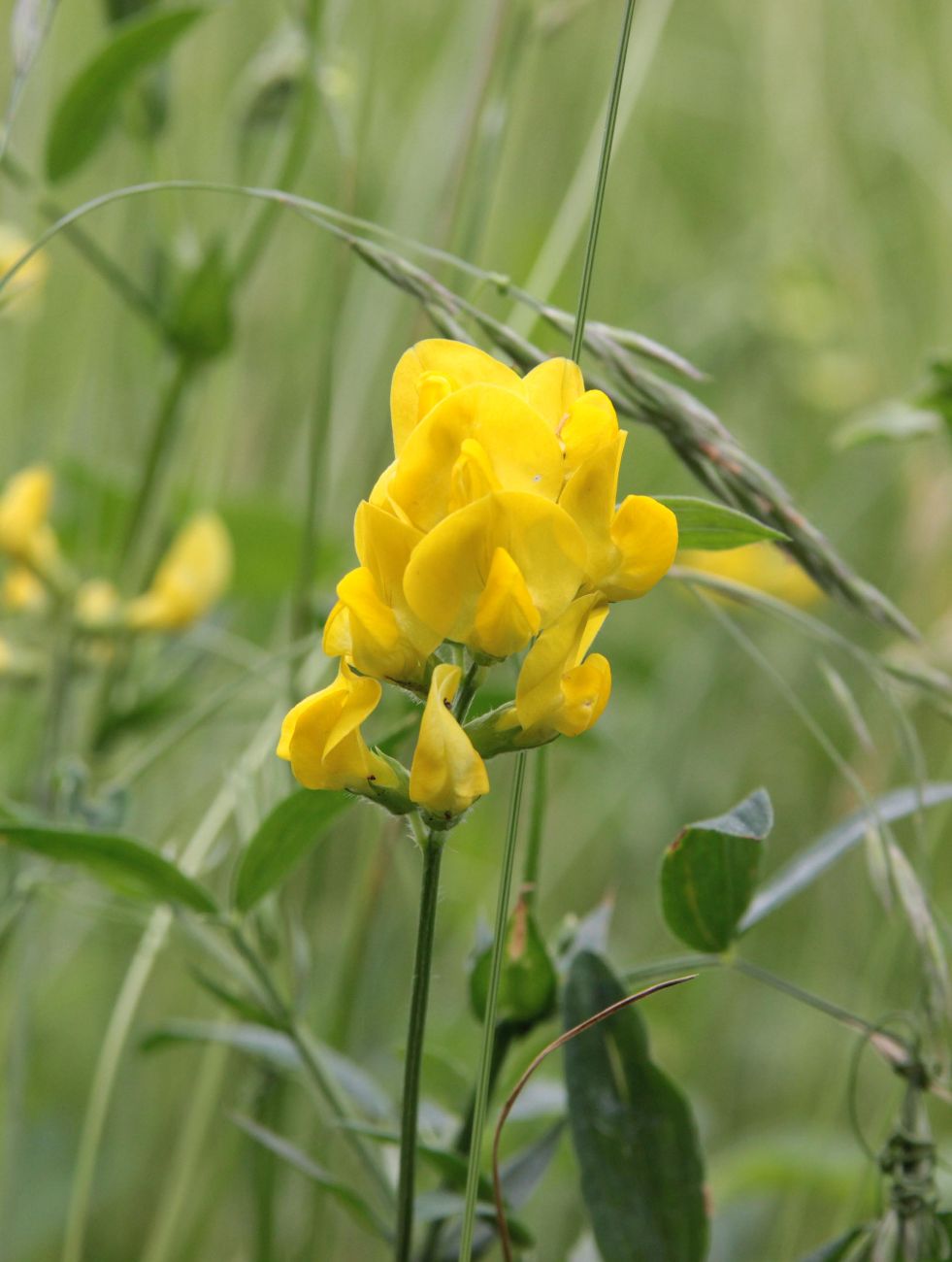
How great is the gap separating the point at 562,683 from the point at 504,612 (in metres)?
0.03

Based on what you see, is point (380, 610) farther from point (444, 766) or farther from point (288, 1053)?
point (288, 1053)

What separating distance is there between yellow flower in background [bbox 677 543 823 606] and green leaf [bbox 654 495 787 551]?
0.93 metres

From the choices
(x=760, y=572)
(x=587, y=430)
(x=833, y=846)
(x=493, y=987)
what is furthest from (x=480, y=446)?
(x=760, y=572)

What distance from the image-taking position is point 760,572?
4.74ft

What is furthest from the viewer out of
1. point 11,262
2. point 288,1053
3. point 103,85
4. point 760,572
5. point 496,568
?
point 760,572

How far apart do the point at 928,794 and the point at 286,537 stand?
1.90 ft

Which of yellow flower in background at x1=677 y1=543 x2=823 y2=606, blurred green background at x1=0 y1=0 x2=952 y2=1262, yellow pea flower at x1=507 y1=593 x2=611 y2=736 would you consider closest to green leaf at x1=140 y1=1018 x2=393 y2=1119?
blurred green background at x1=0 y1=0 x2=952 y2=1262

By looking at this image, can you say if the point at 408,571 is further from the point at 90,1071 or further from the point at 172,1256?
the point at 90,1071

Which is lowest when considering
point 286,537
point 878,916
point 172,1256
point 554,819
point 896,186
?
point 172,1256

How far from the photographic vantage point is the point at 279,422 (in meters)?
1.25

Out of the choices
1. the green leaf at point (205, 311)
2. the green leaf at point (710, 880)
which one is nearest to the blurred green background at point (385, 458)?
the green leaf at point (205, 311)

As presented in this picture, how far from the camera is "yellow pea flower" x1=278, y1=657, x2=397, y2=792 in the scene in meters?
0.34

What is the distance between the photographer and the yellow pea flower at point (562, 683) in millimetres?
338

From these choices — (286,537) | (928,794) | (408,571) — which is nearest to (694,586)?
(928,794)
